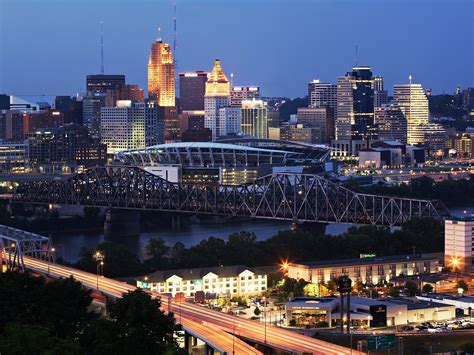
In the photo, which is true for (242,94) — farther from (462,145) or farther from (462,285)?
(462,285)

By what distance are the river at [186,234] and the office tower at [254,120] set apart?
185ft

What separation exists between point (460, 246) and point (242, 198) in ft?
54.8

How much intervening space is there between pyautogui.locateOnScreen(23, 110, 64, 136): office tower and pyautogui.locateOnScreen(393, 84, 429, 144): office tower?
29.6 metres

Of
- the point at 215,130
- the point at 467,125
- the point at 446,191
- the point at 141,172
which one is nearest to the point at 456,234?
the point at 141,172

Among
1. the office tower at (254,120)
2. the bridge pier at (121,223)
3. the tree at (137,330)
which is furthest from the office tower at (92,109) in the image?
the tree at (137,330)

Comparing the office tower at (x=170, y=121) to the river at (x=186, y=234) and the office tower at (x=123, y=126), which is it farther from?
the river at (x=186, y=234)

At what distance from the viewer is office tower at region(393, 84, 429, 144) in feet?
394

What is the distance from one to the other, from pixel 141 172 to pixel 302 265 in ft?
81.6

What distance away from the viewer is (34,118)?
344 ft

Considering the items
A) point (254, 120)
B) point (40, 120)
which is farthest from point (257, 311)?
point (254, 120)

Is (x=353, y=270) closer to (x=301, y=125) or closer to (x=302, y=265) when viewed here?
(x=302, y=265)

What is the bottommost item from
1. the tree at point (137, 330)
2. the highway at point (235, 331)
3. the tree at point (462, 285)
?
the tree at point (462, 285)

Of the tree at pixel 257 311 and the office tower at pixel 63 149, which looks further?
the office tower at pixel 63 149

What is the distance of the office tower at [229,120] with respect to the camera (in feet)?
369
